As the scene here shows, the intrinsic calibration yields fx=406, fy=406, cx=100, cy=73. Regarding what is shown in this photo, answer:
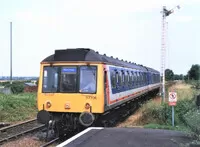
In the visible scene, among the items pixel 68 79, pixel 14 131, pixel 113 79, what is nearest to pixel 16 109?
pixel 14 131

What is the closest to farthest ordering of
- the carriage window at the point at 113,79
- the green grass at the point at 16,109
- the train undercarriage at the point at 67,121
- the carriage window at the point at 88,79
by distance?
the train undercarriage at the point at 67,121 < the carriage window at the point at 88,79 < the carriage window at the point at 113,79 < the green grass at the point at 16,109

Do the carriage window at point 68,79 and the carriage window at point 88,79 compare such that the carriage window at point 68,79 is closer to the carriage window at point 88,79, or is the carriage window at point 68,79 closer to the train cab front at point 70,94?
the train cab front at point 70,94

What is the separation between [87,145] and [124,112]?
1256 centimetres

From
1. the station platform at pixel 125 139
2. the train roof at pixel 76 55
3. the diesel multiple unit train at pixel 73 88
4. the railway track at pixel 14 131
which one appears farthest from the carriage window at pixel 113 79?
the station platform at pixel 125 139

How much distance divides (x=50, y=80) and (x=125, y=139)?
6.38 metres

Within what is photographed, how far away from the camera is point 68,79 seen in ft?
46.0

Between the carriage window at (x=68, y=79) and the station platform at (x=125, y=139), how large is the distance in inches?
173

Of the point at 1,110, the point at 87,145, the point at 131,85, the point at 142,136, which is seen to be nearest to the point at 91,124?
the point at 142,136

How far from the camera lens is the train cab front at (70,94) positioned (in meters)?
13.6

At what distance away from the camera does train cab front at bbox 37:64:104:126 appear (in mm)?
13555

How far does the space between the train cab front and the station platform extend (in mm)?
3882

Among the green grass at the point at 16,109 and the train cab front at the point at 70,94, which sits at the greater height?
the train cab front at the point at 70,94

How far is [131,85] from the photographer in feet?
67.1

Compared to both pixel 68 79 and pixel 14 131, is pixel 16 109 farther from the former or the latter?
pixel 68 79
